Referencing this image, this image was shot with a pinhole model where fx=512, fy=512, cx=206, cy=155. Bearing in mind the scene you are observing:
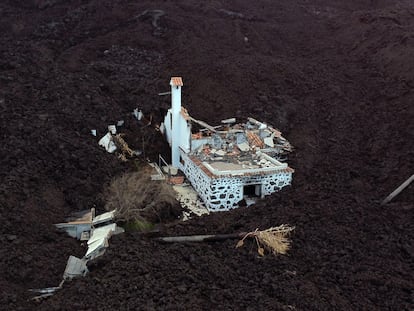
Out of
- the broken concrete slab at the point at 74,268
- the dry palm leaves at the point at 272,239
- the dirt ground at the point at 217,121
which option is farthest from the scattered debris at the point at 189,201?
the broken concrete slab at the point at 74,268

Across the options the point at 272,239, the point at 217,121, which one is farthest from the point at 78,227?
the point at 217,121

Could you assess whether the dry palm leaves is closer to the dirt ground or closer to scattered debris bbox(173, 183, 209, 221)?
the dirt ground

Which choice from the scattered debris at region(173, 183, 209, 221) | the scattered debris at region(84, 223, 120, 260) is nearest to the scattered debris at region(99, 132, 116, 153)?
the scattered debris at region(173, 183, 209, 221)

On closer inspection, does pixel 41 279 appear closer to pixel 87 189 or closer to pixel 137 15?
pixel 87 189

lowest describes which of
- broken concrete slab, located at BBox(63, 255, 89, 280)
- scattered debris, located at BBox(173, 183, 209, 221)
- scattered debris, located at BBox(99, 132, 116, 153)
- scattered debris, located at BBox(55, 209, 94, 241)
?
scattered debris, located at BBox(173, 183, 209, 221)

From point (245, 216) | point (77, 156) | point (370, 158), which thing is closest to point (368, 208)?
point (245, 216)

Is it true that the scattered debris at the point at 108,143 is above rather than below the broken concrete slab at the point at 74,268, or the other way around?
above

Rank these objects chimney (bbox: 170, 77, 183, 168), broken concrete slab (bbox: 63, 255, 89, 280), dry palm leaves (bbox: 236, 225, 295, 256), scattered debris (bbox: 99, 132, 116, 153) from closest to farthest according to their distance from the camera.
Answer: broken concrete slab (bbox: 63, 255, 89, 280), dry palm leaves (bbox: 236, 225, 295, 256), chimney (bbox: 170, 77, 183, 168), scattered debris (bbox: 99, 132, 116, 153)

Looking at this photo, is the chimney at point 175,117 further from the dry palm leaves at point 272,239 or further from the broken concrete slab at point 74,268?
the broken concrete slab at point 74,268
